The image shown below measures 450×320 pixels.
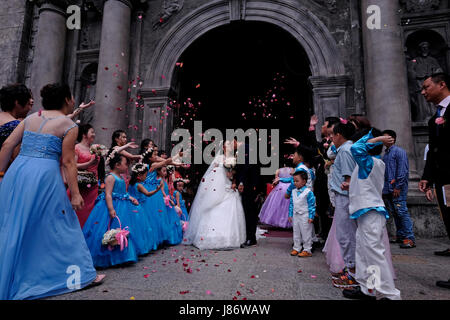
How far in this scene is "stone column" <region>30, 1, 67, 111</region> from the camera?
27.8 ft

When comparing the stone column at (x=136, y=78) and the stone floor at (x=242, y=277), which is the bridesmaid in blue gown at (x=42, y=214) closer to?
the stone floor at (x=242, y=277)

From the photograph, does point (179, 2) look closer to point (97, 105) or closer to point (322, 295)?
point (97, 105)

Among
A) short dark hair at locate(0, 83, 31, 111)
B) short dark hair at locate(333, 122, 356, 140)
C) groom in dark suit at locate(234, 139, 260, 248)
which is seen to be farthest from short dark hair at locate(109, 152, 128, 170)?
short dark hair at locate(333, 122, 356, 140)

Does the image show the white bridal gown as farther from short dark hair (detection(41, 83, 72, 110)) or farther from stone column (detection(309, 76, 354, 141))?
stone column (detection(309, 76, 354, 141))

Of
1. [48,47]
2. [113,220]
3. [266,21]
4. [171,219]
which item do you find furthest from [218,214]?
[48,47]

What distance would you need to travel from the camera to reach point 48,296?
237cm

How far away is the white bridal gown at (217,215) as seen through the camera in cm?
471

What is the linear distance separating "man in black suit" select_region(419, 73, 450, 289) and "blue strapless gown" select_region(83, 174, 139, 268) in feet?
11.9

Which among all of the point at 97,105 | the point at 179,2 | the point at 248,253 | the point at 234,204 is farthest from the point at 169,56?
the point at 248,253

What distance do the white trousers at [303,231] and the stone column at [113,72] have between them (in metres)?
5.75

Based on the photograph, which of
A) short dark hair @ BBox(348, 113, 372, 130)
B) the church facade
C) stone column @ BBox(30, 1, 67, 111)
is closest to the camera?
short dark hair @ BBox(348, 113, 372, 130)

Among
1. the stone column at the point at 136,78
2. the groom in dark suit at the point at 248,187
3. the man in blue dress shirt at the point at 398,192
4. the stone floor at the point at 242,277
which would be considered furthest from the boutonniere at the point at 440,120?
the stone column at the point at 136,78

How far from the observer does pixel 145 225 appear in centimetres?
Answer: 437
